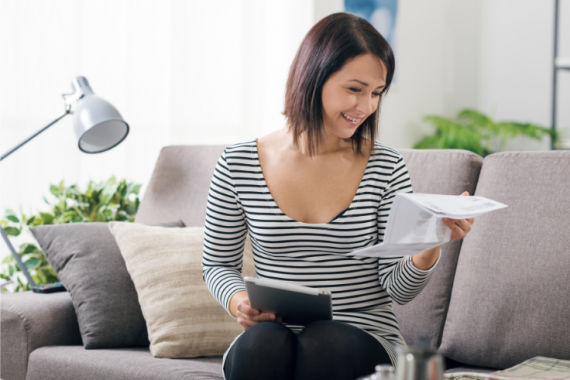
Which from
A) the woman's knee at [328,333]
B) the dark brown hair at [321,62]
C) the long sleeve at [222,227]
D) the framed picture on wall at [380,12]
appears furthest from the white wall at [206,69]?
the woman's knee at [328,333]

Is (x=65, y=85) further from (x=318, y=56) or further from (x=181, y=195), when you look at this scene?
(x=318, y=56)

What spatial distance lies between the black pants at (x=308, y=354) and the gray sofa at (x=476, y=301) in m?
0.28

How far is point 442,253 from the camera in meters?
1.45

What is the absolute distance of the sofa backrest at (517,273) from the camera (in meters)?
1.25

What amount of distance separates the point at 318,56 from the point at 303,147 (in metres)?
0.20

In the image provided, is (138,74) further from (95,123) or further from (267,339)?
→ (267,339)

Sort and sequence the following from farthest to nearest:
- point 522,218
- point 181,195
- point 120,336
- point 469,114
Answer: point 469,114, point 181,195, point 120,336, point 522,218

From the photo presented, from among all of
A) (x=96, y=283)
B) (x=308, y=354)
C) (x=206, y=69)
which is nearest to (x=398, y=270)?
(x=308, y=354)

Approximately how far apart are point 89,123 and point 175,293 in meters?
0.56

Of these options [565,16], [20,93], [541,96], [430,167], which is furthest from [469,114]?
A: [20,93]

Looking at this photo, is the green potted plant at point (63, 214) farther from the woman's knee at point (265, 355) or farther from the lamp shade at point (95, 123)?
the woman's knee at point (265, 355)

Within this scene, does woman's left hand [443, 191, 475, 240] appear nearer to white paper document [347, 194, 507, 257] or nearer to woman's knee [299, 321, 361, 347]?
white paper document [347, 194, 507, 257]

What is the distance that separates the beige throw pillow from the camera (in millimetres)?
1398

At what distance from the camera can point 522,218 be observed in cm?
133
